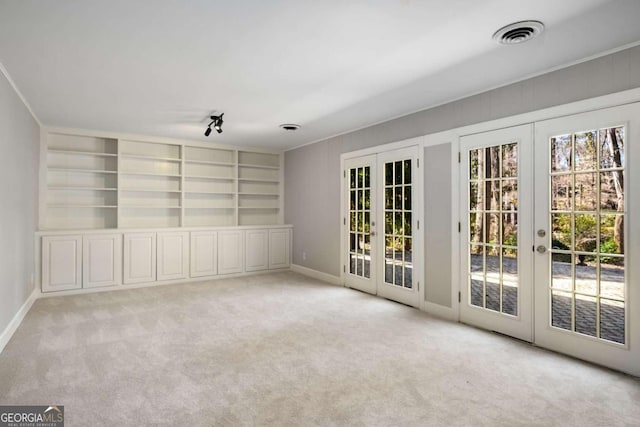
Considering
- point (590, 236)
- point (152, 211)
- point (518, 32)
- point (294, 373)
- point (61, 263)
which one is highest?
point (518, 32)

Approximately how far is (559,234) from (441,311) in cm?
152

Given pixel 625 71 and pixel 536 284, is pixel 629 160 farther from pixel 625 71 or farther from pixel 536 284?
pixel 536 284

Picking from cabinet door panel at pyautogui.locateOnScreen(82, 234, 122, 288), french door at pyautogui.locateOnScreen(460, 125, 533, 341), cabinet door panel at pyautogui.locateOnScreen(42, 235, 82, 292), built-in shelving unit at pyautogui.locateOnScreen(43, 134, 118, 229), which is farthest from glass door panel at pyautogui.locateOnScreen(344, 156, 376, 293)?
cabinet door panel at pyautogui.locateOnScreen(42, 235, 82, 292)

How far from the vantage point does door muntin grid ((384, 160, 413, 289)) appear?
4.49 metres

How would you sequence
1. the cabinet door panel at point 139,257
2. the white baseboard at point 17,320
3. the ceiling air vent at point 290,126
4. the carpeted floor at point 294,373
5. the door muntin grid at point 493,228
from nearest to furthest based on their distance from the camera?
the carpeted floor at point 294,373
the white baseboard at point 17,320
the door muntin grid at point 493,228
the ceiling air vent at point 290,126
the cabinet door panel at point 139,257

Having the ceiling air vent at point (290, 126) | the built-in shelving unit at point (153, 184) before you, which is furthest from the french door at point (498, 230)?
the built-in shelving unit at point (153, 184)

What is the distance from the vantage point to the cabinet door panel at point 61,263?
16.0 ft

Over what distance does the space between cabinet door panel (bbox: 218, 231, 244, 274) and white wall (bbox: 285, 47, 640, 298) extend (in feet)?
3.51

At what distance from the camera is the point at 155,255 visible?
5703 millimetres

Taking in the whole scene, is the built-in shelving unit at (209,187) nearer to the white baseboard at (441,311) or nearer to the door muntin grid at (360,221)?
the door muntin grid at (360,221)

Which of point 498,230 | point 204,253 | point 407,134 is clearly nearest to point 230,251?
point 204,253

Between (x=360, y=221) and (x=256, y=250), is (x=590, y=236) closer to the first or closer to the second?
(x=360, y=221)

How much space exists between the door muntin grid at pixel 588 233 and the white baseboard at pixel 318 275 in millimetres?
3175

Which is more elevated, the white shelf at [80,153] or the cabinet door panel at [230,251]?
the white shelf at [80,153]
